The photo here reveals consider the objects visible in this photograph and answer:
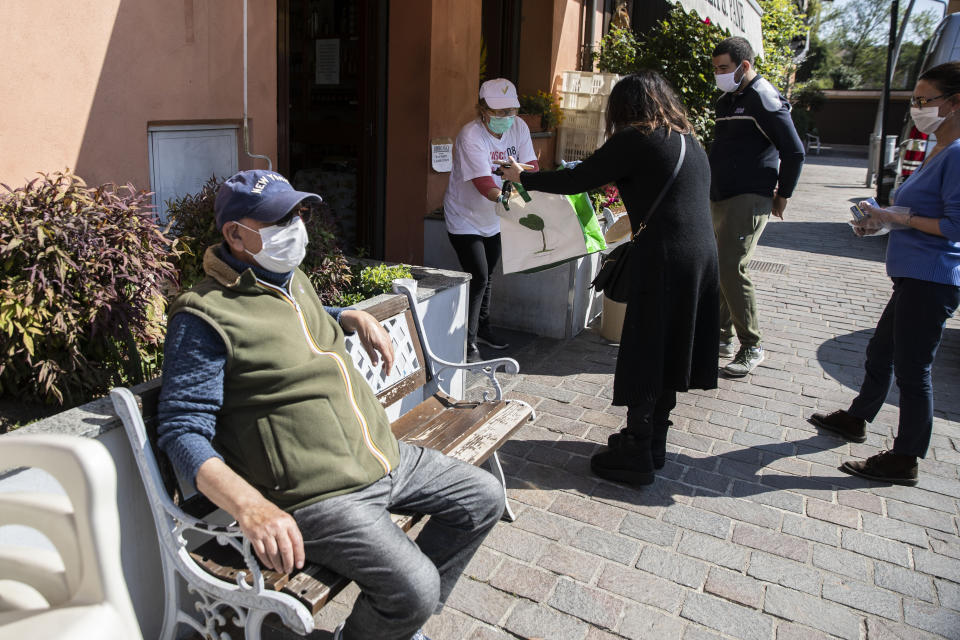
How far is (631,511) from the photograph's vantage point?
3.60 metres

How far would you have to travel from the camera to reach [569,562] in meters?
3.19

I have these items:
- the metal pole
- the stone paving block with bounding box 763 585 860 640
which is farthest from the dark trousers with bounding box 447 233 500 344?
the metal pole

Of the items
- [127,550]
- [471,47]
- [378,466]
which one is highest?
[471,47]

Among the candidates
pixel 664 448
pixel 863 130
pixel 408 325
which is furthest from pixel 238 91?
pixel 863 130

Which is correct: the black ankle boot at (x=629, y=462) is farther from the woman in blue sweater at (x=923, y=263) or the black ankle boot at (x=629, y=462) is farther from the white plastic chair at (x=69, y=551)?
the white plastic chair at (x=69, y=551)

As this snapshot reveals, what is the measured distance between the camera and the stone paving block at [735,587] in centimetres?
299

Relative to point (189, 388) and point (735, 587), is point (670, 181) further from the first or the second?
point (189, 388)

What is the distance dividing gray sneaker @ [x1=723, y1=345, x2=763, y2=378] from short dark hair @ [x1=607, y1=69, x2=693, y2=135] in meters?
2.33

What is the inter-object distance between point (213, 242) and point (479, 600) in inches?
75.3

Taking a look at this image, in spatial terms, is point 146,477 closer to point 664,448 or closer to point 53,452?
point 53,452

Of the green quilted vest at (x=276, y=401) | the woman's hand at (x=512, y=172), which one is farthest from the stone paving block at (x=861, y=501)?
the green quilted vest at (x=276, y=401)

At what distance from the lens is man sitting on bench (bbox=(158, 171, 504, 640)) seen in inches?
84.8

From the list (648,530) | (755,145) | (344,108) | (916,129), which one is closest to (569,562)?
(648,530)

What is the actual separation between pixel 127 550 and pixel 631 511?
2.15m
